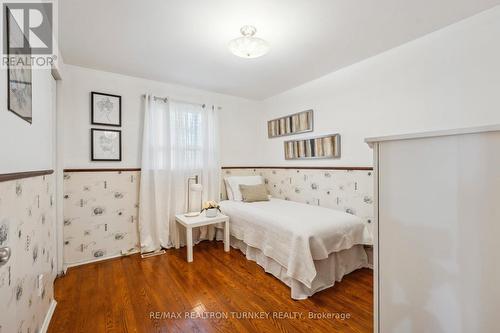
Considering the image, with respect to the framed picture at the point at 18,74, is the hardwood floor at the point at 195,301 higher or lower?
lower

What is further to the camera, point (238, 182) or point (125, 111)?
point (238, 182)

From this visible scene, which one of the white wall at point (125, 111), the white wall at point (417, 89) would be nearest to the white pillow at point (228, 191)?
the white wall at point (125, 111)

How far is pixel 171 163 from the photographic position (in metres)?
2.96

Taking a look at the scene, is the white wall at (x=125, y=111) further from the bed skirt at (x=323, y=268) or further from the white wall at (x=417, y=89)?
the bed skirt at (x=323, y=268)

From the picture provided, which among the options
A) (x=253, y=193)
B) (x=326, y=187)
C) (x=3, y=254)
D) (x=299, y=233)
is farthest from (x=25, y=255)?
(x=326, y=187)

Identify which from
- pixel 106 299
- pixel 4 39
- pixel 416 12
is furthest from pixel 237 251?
pixel 416 12

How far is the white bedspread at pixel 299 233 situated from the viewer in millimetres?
1838

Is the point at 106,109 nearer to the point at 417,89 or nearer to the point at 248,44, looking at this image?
the point at 248,44

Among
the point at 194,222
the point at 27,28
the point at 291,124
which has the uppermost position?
the point at 27,28

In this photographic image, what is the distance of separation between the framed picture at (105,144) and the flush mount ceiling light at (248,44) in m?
1.86

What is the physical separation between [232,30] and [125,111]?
69.3 inches

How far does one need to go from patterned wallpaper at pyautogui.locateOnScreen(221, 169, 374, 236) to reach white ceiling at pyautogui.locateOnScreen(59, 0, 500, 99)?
1.33 metres

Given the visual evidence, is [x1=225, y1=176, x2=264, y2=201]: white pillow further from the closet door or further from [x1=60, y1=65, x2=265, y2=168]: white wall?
the closet door

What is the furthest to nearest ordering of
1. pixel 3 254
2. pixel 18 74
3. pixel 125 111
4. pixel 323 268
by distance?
pixel 125 111 → pixel 323 268 → pixel 18 74 → pixel 3 254
